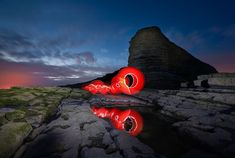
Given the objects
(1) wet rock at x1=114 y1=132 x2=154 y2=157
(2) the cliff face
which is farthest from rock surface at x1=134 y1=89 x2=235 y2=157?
(2) the cliff face

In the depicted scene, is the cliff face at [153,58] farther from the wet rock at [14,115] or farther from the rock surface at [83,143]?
the wet rock at [14,115]

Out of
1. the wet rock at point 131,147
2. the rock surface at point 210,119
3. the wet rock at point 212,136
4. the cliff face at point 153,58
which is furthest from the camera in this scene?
the cliff face at point 153,58

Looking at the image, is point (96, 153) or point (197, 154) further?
point (197, 154)

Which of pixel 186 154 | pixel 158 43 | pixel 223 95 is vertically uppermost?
pixel 158 43

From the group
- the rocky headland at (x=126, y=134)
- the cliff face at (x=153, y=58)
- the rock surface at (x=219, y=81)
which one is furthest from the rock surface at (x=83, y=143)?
the cliff face at (x=153, y=58)

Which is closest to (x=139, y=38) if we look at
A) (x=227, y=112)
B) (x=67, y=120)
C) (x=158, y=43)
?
(x=158, y=43)

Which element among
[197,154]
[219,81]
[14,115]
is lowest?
[197,154]

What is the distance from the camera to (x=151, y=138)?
4148 millimetres

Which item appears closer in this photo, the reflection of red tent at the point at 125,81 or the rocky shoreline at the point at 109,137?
the rocky shoreline at the point at 109,137

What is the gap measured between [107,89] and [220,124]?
8293 millimetres

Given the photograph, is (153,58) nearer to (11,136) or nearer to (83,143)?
(83,143)

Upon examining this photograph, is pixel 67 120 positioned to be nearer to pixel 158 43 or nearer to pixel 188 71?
pixel 158 43

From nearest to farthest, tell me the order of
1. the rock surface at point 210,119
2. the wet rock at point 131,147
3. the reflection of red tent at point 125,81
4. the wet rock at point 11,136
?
the wet rock at point 11,136
the wet rock at point 131,147
the rock surface at point 210,119
the reflection of red tent at point 125,81

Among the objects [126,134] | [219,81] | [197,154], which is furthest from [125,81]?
[197,154]
